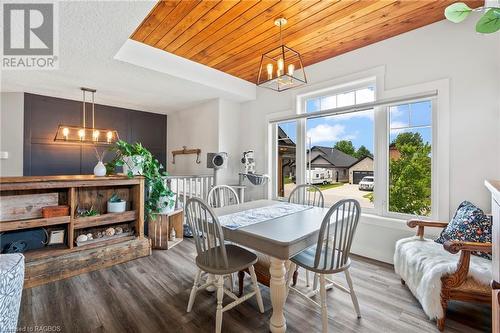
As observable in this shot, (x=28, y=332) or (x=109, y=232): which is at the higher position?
(x=109, y=232)

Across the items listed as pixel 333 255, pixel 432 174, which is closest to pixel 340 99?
pixel 432 174

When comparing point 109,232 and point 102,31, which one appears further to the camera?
point 109,232

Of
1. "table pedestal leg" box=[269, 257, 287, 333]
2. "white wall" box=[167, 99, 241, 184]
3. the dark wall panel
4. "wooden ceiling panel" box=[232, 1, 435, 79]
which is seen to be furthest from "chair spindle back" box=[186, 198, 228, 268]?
the dark wall panel

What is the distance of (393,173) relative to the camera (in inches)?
113

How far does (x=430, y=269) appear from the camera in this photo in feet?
5.92

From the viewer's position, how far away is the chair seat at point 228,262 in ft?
5.41

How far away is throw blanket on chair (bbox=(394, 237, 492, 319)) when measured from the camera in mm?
1719

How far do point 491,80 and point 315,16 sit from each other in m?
1.74

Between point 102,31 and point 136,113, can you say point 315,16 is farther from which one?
point 136,113

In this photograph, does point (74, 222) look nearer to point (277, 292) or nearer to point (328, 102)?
point (277, 292)

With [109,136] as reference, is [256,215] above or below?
below

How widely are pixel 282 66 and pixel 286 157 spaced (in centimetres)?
212

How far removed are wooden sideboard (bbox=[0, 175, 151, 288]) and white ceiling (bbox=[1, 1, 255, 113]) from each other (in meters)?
1.34

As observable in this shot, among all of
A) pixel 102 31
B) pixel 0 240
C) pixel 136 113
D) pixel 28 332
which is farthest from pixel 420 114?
pixel 136 113
